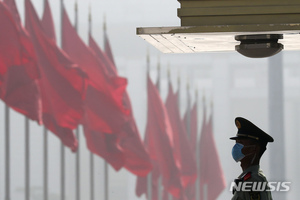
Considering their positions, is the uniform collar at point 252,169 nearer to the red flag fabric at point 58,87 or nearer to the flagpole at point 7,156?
the red flag fabric at point 58,87

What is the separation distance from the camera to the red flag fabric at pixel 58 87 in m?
9.32

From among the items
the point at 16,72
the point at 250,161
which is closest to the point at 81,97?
the point at 16,72

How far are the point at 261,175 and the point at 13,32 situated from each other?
709 centimetres

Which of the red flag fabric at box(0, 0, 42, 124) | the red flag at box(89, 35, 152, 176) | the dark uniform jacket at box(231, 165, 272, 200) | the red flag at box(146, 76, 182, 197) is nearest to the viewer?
the dark uniform jacket at box(231, 165, 272, 200)

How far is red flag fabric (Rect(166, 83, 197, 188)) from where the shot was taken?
32.2 ft

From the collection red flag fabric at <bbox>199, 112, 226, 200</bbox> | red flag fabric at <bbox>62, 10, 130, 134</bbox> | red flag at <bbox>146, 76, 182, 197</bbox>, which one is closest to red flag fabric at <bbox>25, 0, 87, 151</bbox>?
red flag fabric at <bbox>62, 10, 130, 134</bbox>

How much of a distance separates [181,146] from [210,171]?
62cm

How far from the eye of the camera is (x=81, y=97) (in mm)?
9375

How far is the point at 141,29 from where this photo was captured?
208 centimetres

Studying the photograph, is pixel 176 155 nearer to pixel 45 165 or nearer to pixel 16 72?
pixel 45 165

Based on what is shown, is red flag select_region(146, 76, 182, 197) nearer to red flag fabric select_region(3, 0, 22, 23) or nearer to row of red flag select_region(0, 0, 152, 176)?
row of red flag select_region(0, 0, 152, 176)

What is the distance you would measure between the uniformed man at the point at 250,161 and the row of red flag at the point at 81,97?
6.51 meters

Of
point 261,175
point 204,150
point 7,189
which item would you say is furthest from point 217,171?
point 261,175

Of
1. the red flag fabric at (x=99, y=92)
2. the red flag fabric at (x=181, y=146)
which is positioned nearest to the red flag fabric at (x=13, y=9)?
the red flag fabric at (x=99, y=92)
